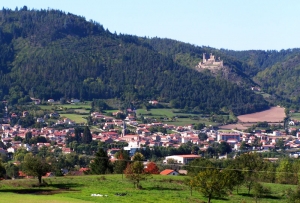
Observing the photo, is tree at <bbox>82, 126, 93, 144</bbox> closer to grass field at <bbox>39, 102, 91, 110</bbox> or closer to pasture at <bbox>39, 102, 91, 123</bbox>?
pasture at <bbox>39, 102, 91, 123</bbox>

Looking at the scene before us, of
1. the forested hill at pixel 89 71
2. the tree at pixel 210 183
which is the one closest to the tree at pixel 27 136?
the forested hill at pixel 89 71

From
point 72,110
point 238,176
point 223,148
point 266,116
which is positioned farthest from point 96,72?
point 238,176

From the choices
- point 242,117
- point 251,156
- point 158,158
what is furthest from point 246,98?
point 251,156

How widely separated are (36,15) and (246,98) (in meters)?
70.5

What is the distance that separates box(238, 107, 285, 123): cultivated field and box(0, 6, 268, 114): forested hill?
302 centimetres

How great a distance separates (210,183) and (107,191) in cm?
571

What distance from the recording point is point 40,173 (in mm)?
37438

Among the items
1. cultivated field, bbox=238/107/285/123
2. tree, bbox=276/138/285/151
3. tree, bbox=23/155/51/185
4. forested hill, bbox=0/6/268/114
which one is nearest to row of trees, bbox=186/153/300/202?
tree, bbox=23/155/51/185

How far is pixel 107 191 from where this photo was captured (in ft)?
112

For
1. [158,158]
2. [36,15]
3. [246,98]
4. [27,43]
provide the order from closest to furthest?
[158,158] < [246,98] < [27,43] < [36,15]

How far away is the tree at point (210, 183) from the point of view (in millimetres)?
32562

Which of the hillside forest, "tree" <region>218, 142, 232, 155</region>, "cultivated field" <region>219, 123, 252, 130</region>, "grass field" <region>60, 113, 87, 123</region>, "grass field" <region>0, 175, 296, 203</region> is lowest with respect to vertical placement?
"tree" <region>218, 142, 232, 155</region>

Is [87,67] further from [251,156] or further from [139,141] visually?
[251,156]

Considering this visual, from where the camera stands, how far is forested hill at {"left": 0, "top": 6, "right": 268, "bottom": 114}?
136500mm
